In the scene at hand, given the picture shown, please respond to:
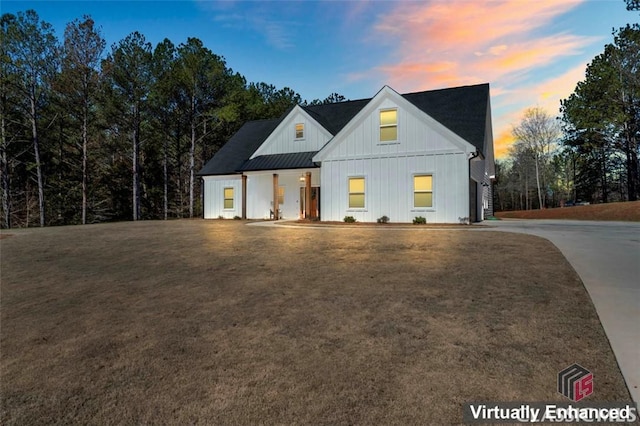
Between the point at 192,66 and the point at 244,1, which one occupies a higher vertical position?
the point at 192,66

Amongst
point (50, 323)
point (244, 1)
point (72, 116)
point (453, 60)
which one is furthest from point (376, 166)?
point (72, 116)

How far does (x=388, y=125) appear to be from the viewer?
A: 17.0 metres

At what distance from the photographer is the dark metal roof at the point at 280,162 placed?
19453 mm

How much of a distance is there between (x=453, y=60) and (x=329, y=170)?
893 cm

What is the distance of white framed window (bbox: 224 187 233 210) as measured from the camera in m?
23.1

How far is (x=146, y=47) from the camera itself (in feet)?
92.0

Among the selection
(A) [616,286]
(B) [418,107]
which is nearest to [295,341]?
(A) [616,286]

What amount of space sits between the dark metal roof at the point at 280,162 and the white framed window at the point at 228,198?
2568 millimetres

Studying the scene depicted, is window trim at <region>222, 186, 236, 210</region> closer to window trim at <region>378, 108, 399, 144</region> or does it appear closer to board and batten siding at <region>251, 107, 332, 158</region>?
board and batten siding at <region>251, 107, 332, 158</region>

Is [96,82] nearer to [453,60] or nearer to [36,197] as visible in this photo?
[36,197]

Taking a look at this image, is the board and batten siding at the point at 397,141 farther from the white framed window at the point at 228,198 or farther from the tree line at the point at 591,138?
the tree line at the point at 591,138

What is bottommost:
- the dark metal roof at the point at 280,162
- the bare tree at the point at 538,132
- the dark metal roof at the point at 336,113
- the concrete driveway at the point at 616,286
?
the concrete driveway at the point at 616,286

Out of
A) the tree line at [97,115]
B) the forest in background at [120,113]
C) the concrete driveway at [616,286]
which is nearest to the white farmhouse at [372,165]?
the concrete driveway at [616,286]

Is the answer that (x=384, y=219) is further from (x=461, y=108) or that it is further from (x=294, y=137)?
(x=461, y=108)
